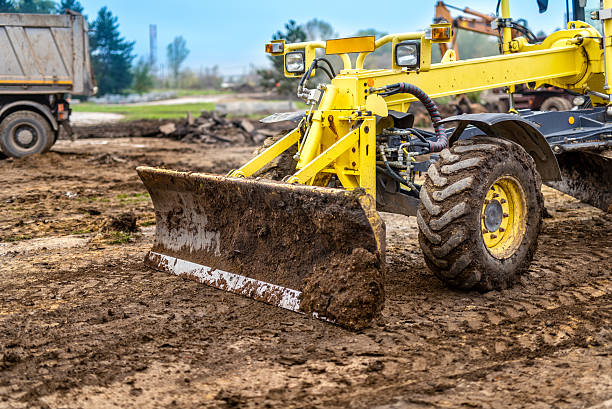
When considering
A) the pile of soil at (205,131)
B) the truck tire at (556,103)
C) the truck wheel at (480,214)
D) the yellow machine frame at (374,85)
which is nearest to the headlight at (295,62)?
the yellow machine frame at (374,85)

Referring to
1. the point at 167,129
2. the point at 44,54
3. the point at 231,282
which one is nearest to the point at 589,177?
the point at 231,282

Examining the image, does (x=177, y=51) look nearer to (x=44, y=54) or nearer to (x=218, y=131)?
(x=218, y=131)

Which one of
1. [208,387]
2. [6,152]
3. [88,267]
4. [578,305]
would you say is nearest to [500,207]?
[578,305]

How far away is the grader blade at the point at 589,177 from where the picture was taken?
757 cm

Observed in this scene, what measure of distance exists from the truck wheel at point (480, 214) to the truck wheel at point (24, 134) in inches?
476

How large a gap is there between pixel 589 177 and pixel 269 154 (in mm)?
3663

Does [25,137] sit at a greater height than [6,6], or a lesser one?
lesser

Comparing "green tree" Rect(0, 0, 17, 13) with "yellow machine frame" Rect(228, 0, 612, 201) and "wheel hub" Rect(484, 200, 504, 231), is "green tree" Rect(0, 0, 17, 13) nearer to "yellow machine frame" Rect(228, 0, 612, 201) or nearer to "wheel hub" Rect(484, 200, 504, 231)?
"yellow machine frame" Rect(228, 0, 612, 201)

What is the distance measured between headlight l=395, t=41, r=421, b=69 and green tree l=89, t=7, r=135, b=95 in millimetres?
46425

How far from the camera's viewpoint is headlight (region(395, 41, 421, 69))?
591cm

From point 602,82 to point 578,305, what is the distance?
3.33 meters

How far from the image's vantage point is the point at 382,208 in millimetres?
6469

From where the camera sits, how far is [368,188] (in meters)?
5.85

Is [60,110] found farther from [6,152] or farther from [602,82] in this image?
[602,82]
